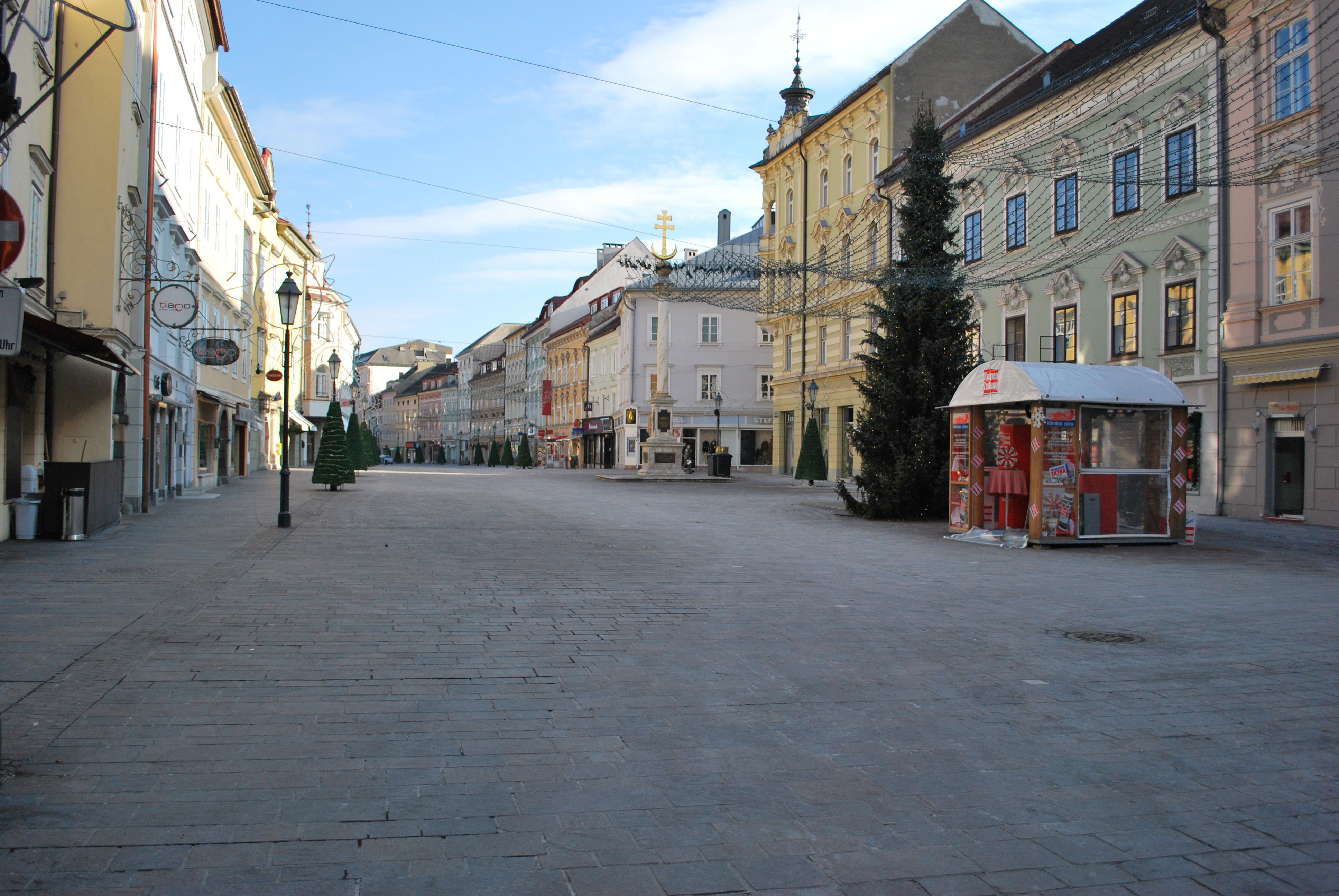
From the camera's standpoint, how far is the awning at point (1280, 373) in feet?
61.4

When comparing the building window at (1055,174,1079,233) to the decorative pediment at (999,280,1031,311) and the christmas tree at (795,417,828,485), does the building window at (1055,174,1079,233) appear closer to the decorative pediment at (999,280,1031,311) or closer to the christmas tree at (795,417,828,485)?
the decorative pediment at (999,280,1031,311)

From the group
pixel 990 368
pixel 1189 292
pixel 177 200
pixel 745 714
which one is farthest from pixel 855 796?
pixel 177 200

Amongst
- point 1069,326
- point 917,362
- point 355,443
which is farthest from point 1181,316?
point 355,443

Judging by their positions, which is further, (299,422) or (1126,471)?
(299,422)

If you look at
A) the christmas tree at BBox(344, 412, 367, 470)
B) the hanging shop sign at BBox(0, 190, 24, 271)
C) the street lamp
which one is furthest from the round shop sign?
the christmas tree at BBox(344, 412, 367, 470)

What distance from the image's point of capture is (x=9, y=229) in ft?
14.9

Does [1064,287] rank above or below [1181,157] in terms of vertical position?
below

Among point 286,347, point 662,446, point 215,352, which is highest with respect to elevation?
point 215,352

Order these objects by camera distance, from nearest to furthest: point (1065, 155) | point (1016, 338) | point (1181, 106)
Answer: point (1181, 106) → point (1065, 155) → point (1016, 338)

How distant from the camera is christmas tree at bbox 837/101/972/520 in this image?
1975cm

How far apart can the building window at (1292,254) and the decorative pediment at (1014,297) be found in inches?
318

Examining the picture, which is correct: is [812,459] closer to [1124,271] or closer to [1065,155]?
[1124,271]

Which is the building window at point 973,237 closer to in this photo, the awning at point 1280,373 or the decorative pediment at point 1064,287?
the decorative pediment at point 1064,287

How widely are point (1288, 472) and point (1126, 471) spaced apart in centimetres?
657
